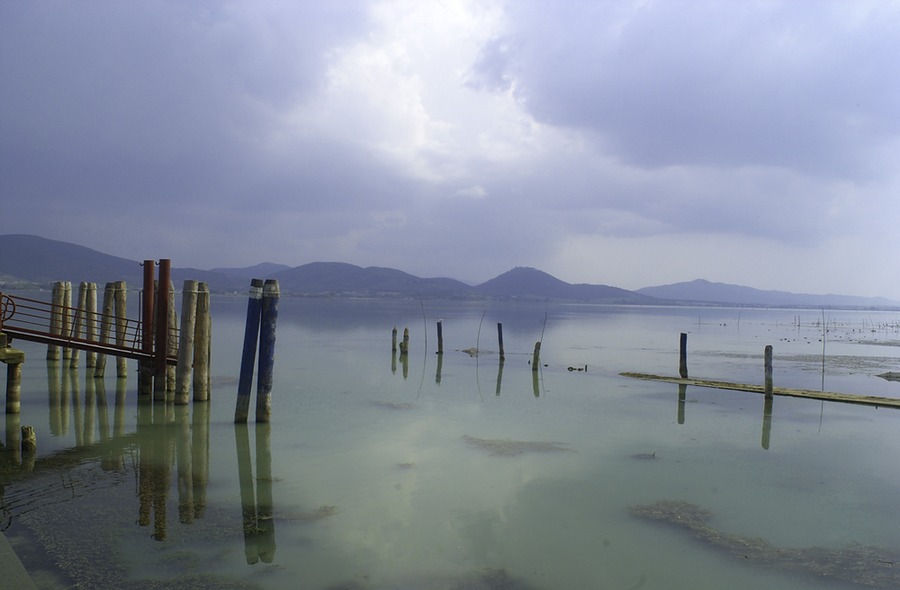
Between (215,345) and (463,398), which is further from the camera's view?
(215,345)

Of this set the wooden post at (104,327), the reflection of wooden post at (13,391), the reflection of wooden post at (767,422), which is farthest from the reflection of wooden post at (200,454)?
the reflection of wooden post at (767,422)

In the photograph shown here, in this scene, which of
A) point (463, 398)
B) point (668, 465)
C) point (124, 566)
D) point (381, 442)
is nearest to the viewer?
point (124, 566)

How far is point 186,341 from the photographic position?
1673 centimetres

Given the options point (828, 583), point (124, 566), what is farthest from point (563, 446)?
point (124, 566)

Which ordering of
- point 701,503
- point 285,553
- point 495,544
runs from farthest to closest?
point 701,503, point 495,544, point 285,553

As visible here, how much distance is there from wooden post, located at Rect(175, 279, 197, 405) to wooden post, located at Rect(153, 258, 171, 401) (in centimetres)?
118

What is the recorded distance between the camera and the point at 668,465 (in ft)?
45.4

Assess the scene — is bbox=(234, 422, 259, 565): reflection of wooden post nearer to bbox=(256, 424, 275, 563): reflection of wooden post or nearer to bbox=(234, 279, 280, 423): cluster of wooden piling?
bbox=(256, 424, 275, 563): reflection of wooden post

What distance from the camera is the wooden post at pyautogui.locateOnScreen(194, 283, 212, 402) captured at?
55.5 ft

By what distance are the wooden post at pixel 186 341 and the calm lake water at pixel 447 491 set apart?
0.73 metres

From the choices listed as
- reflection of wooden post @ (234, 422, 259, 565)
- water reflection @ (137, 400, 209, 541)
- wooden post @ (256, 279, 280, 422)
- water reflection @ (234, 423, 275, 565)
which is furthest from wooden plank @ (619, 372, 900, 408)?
water reflection @ (137, 400, 209, 541)

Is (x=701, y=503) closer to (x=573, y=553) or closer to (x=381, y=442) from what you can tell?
(x=573, y=553)

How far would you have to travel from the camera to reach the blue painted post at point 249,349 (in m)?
15.5

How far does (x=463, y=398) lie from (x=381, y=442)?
788 cm
